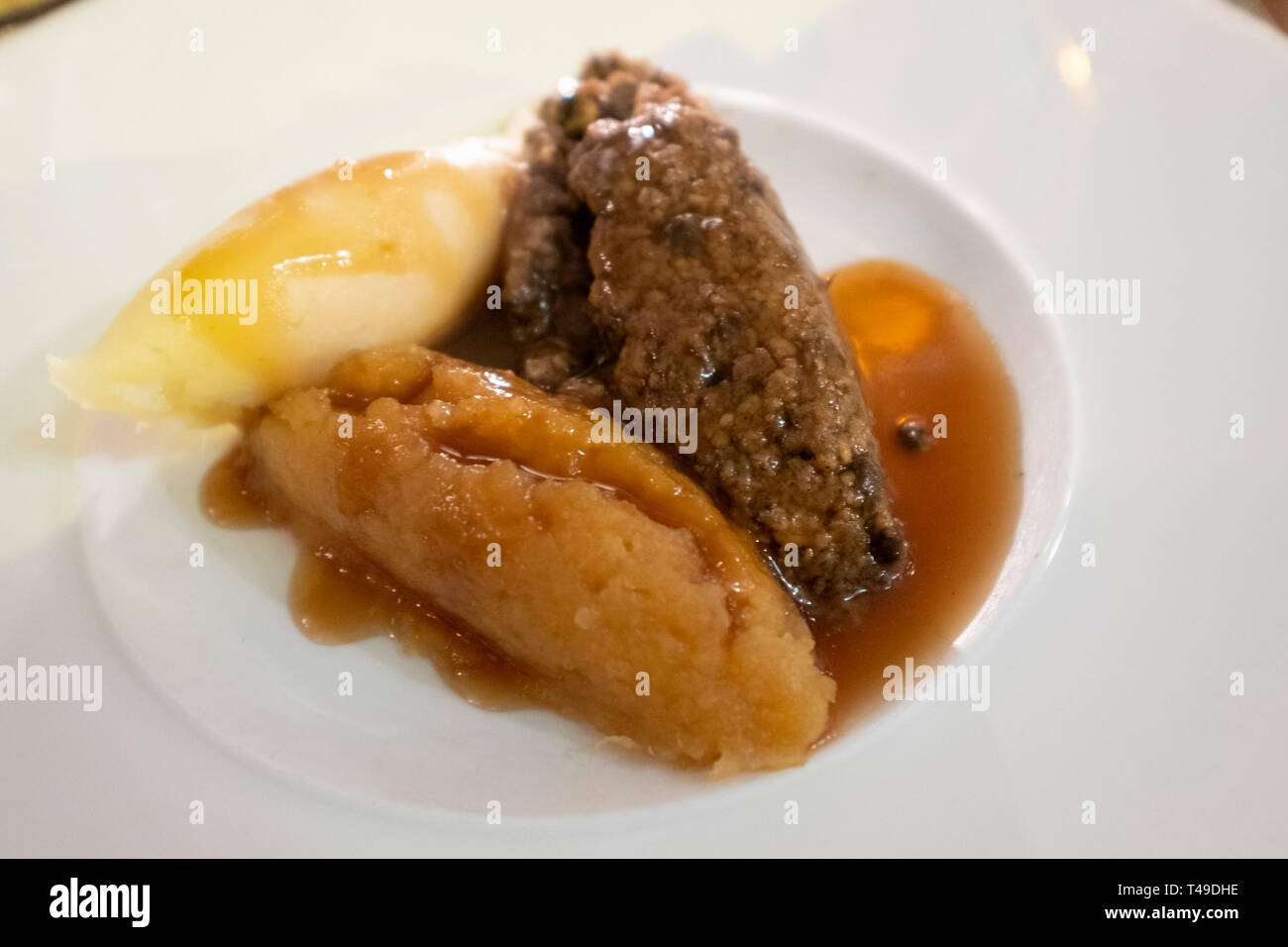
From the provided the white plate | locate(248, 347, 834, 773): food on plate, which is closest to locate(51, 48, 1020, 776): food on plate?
locate(248, 347, 834, 773): food on plate

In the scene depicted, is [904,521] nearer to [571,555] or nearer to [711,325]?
[711,325]

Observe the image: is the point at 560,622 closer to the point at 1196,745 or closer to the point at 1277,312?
the point at 1196,745

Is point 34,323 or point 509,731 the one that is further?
point 34,323

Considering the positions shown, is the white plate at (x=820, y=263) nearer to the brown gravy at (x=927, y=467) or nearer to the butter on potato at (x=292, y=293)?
the brown gravy at (x=927, y=467)

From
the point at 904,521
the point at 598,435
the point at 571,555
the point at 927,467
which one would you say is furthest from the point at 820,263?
the point at 571,555

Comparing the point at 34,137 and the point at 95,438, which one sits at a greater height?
the point at 34,137
